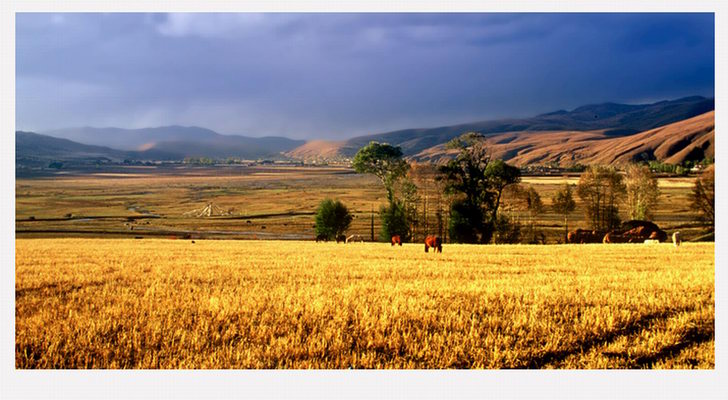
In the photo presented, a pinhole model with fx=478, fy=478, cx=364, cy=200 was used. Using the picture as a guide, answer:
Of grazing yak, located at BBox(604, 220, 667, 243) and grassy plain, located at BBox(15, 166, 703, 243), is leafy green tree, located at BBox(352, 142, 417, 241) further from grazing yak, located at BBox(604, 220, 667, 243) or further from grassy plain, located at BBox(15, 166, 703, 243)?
Result: grazing yak, located at BBox(604, 220, 667, 243)

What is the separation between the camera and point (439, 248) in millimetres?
18797

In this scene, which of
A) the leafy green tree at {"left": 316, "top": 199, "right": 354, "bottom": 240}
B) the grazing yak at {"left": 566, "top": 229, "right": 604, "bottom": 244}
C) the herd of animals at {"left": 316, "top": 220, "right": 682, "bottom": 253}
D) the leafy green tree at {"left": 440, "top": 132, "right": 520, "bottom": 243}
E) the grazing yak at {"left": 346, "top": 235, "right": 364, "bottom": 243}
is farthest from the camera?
the leafy green tree at {"left": 316, "top": 199, "right": 354, "bottom": 240}

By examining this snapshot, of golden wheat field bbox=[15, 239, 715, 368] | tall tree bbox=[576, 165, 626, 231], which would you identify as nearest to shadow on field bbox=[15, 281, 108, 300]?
golden wheat field bbox=[15, 239, 715, 368]

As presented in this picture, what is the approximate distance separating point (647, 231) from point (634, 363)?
3515 cm

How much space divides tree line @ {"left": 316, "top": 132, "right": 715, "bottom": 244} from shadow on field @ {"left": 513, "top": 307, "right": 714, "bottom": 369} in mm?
32031

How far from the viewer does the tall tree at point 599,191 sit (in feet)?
151

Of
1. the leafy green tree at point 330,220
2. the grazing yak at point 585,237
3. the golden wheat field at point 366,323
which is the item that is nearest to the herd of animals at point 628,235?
the grazing yak at point 585,237

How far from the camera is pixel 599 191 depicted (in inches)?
1885

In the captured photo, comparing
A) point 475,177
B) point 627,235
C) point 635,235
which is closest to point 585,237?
point 627,235

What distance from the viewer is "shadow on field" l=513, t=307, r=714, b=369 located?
5.71 meters

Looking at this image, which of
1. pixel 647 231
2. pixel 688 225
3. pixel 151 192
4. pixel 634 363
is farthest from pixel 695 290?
pixel 151 192

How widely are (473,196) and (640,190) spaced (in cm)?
1947

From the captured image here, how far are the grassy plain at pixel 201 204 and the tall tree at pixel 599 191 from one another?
4452mm

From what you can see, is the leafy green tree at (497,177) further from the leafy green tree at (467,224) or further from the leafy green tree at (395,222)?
the leafy green tree at (395,222)
